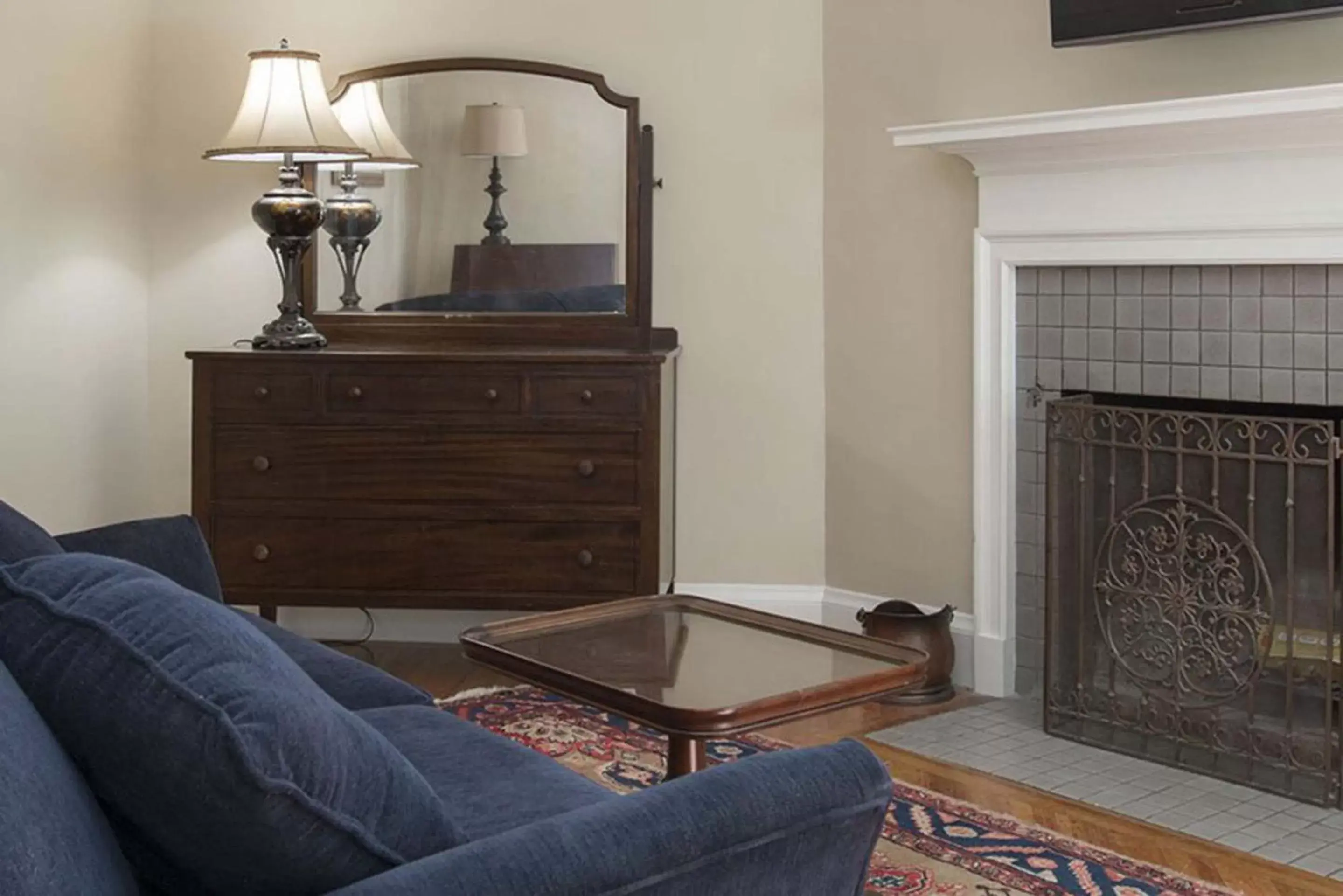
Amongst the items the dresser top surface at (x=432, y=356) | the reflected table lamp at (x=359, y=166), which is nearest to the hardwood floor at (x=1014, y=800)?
the dresser top surface at (x=432, y=356)

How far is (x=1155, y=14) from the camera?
11.2ft

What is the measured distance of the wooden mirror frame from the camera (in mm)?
4465

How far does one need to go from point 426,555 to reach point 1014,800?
1649 mm

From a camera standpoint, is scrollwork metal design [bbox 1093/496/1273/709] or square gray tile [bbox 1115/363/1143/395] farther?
square gray tile [bbox 1115/363/1143/395]

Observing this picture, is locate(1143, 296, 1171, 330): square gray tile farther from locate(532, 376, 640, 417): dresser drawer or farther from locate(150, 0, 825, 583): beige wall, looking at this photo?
locate(532, 376, 640, 417): dresser drawer

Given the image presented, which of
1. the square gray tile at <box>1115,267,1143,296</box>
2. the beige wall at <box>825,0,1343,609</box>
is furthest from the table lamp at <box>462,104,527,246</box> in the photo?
the square gray tile at <box>1115,267,1143,296</box>

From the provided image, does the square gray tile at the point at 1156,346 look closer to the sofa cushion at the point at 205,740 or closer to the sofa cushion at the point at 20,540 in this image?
the sofa cushion at the point at 20,540

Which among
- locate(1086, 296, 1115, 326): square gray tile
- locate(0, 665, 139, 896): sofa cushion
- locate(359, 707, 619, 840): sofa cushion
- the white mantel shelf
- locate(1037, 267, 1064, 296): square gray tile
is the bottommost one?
locate(359, 707, 619, 840): sofa cushion

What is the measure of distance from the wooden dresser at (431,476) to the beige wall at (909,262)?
665 millimetres


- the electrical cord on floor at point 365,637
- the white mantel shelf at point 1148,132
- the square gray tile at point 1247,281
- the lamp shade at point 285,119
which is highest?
the lamp shade at point 285,119

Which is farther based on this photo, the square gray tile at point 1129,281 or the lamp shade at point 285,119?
the lamp shade at point 285,119

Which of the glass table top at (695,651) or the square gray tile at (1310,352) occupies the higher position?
the square gray tile at (1310,352)

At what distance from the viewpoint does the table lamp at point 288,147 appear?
159 inches

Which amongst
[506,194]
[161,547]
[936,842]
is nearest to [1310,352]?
[936,842]
